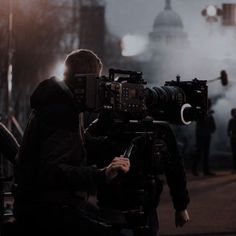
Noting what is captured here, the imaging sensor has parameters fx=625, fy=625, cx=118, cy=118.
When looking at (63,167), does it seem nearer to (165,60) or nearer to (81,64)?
(81,64)

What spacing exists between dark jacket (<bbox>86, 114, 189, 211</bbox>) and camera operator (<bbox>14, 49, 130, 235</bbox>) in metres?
0.28

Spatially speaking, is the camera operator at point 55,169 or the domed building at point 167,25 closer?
the camera operator at point 55,169

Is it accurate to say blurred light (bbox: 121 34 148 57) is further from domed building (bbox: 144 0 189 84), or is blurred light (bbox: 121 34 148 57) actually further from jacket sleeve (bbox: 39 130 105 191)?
domed building (bbox: 144 0 189 84)

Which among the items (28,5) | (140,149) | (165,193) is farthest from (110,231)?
(28,5)

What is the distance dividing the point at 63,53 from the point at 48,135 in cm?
2791

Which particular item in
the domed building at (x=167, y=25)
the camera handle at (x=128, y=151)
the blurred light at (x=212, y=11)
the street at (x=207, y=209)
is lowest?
the street at (x=207, y=209)

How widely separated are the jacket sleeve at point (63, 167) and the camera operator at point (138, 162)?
0.25m

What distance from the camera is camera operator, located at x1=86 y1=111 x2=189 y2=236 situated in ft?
11.7

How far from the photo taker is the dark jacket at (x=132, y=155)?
11.7 ft

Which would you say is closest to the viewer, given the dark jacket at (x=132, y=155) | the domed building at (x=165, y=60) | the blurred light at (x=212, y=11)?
the dark jacket at (x=132, y=155)

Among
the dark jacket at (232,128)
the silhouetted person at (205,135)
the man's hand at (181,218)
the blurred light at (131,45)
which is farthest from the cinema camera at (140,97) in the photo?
the dark jacket at (232,128)

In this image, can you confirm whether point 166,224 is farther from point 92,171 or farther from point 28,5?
point 28,5

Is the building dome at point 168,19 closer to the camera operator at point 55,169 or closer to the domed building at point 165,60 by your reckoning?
the domed building at point 165,60

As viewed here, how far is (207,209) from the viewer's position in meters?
A: 9.39
